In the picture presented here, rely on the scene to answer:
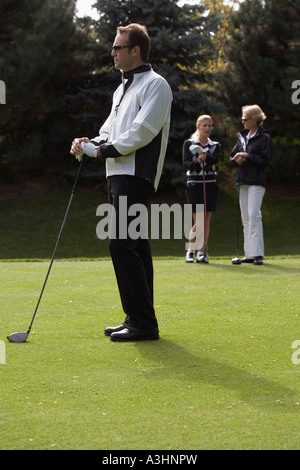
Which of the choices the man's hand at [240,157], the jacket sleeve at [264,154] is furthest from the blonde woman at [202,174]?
the jacket sleeve at [264,154]

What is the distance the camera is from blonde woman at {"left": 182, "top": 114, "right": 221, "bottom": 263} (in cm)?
939

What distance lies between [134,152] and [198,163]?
5098 millimetres

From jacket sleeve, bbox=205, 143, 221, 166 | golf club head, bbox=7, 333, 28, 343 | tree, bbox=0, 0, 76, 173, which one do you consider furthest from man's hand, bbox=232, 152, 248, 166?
tree, bbox=0, 0, 76, 173

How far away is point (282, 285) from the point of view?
689 cm

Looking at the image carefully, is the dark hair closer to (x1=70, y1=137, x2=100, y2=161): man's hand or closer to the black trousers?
(x1=70, y1=137, x2=100, y2=161): man's hand

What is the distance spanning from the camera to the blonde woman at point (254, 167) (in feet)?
29.8

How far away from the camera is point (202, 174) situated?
9.54 m

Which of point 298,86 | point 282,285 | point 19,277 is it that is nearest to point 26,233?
point 298,86

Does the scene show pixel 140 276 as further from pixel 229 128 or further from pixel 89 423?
pixel 229 128

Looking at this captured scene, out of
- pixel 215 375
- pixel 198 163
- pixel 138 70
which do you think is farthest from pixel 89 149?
pixel 198 163

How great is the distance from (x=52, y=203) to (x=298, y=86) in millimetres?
7346

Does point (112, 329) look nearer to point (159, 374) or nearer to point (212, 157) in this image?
point (159, 374)

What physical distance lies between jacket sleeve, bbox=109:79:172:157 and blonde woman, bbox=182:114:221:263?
16.4ft

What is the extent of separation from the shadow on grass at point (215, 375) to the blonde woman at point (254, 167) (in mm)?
5076
